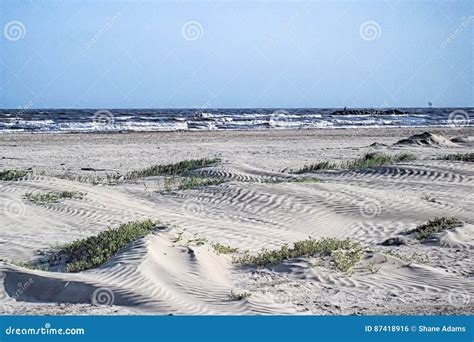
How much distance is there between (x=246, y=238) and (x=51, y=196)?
14.5 feet

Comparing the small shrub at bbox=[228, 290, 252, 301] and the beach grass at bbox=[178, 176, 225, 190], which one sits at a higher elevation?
the beach grass at bbox=[178, 176, 225, 190]

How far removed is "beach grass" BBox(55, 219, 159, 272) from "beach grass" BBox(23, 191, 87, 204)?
11.1ft

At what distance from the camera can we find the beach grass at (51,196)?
12.7m

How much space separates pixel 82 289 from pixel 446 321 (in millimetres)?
3615

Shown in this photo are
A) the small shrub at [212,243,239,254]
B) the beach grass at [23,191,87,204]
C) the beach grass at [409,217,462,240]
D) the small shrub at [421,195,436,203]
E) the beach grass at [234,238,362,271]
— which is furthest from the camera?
the small shrub at [421,195,436,203]

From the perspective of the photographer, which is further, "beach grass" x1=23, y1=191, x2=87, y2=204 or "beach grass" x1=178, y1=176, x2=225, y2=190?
"beach grass" x1=178, y1=176, x2=225, y2=190

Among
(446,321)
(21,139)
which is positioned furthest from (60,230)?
(21,139)

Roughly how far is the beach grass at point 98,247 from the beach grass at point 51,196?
3375 millimetres

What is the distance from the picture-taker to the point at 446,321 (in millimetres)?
6234

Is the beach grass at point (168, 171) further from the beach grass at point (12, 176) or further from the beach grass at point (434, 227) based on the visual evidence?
the beach grass at point (434, 227)

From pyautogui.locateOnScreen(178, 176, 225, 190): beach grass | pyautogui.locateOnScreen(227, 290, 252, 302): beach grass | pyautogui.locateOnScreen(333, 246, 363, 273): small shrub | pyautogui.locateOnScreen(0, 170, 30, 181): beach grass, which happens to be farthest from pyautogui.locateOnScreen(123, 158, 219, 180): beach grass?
pyautogui.locateOnScreen(227, 290, 252, 302): beach grass

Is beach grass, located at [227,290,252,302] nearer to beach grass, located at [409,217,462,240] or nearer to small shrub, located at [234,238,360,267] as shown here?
small shrub, located at [234,238,360,267]

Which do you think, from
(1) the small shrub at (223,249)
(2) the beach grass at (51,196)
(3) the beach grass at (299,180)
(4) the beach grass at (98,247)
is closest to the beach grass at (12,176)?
(2) the beach grass at (51,196)

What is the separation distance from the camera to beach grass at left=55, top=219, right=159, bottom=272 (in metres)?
8.48
